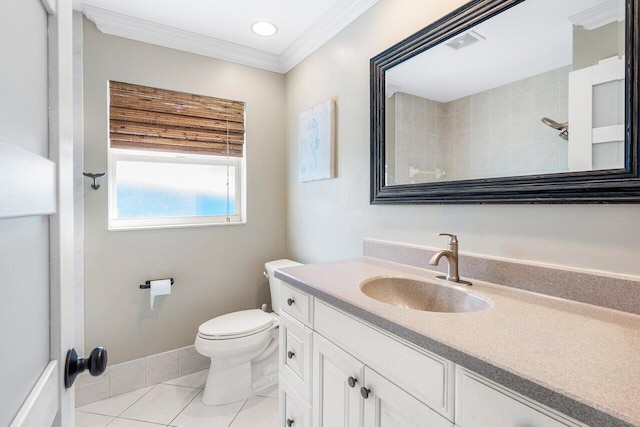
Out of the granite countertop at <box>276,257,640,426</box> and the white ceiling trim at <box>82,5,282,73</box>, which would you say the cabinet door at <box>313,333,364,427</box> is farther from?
the white ceiling trim at <box>82,5,282,73</box>

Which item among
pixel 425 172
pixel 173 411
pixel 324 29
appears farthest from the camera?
pixel 324 29

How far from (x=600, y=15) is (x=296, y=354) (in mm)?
1510

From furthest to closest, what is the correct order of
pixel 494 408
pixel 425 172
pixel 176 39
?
pixel 176 39
pixel 425 172
pixel 494 408

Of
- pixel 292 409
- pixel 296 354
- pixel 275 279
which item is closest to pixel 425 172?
pixel 296 354

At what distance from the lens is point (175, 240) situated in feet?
6.93

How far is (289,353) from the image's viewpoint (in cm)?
129

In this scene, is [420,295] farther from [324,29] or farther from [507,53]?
[324,29]

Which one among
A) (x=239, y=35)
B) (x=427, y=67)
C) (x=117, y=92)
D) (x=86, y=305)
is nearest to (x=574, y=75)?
(x=427, y=67)

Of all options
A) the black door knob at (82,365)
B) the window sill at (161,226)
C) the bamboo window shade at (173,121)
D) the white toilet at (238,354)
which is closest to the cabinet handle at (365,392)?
the black door knob at (82,365)

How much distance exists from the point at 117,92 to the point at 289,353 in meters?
1.92

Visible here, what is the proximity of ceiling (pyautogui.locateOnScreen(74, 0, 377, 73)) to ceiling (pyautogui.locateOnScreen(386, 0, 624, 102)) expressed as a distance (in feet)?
1.94

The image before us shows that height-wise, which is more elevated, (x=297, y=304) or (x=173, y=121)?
(x=173, y=121)

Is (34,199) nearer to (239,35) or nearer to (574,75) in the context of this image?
(574,75)

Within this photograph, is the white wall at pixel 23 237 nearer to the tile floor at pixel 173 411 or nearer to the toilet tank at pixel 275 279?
the tile floor at pixel 173 411
